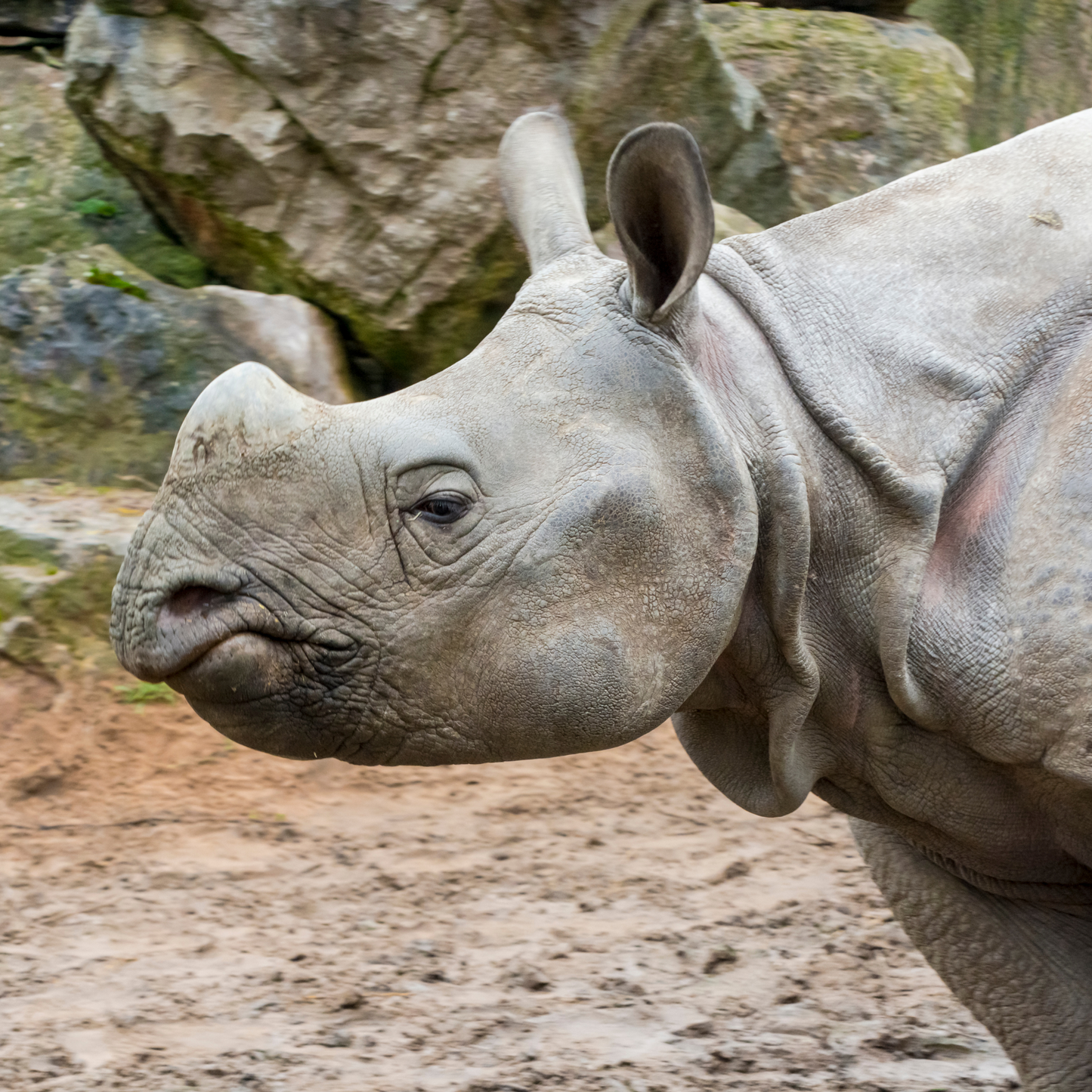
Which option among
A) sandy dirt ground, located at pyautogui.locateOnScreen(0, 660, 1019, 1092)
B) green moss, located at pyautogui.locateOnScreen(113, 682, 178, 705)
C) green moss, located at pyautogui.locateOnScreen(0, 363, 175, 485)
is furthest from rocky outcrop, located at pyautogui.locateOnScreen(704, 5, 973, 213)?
green moss, located at pyautogui.locateOnScreen(113, 682, 178, 705)

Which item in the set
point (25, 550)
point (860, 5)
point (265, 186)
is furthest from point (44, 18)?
point (860, 5)

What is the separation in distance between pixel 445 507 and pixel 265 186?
5273 millimetres

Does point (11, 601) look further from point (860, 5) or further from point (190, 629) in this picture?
point (860, 5)

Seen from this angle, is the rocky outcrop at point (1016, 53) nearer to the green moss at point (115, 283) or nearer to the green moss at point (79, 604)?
the green moss at point (115, 283)

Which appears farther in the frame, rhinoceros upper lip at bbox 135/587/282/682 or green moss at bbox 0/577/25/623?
green moss at bbox 0/577/25/623

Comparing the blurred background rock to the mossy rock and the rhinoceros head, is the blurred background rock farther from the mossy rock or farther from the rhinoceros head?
the rhinoceros head

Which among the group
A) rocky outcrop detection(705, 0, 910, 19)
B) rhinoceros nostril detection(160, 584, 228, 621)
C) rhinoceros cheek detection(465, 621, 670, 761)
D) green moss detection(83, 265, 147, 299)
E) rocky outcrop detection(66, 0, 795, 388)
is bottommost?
green moss detection(83, 265, 147, 299)

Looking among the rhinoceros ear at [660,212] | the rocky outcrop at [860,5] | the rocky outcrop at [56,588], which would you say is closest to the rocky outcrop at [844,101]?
the rocky outcrop at [860,5]

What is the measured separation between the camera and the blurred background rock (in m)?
7.20

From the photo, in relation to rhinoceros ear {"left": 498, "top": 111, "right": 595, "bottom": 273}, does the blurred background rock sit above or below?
below

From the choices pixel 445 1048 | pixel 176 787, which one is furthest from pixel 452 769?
pixel 445 1048

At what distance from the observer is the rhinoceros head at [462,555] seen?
2605mm

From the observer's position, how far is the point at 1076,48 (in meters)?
10.2

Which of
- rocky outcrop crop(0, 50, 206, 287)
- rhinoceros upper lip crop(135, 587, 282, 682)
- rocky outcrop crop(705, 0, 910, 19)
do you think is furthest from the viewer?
rocky outcrop crop(705, 0, 910, 19)
